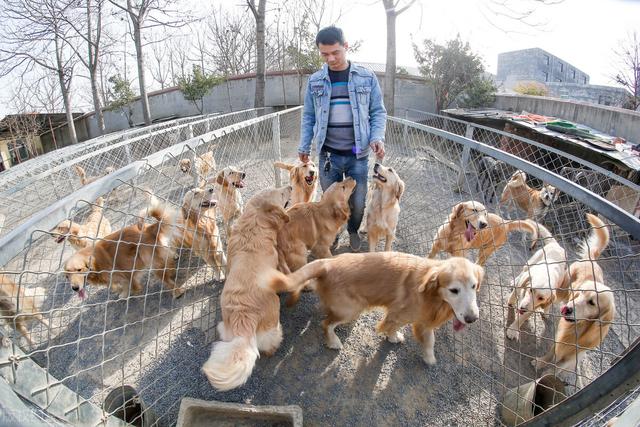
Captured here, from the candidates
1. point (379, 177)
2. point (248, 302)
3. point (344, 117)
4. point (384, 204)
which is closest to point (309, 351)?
point (248, 302)

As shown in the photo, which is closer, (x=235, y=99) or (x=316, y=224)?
(x=316, y=224)

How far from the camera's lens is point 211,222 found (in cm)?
354

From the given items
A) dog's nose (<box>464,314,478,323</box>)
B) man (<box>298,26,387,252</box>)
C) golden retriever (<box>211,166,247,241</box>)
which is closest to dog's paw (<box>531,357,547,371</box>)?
dog's nose (<box>464,314,478,323</box>)

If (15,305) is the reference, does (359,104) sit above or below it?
above

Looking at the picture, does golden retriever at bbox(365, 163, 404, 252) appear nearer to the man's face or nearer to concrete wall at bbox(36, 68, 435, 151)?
the man's face

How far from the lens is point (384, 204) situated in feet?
12.8

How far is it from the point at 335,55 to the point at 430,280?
2264mm

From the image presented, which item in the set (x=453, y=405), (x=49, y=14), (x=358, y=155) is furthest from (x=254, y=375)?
(x=49, y=14)

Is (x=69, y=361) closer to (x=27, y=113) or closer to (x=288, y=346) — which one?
(x=288, y=346)

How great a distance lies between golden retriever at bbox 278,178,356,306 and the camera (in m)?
3.24

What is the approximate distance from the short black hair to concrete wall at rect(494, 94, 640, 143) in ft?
29.3

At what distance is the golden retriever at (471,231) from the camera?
3.34 meters

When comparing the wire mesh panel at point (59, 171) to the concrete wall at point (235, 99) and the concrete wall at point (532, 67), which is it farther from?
the concrete wall at point (532, 67)

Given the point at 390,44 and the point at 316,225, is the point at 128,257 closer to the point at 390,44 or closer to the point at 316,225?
the point at 316,225
